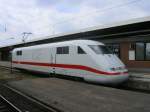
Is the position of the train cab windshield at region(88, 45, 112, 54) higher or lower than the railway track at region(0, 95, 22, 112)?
higher

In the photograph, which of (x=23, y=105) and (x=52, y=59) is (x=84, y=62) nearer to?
(x=52, y=59)

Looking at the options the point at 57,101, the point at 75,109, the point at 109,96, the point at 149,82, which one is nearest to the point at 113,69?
the point at 149,82

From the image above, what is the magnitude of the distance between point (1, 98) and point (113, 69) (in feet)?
20.8

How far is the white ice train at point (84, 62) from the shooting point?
14742 mm

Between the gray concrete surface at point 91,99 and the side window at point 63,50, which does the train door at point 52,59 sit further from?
the gray concrete surface at point 91,99

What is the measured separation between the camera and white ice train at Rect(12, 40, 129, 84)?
14.7 m

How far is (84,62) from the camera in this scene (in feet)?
52.9

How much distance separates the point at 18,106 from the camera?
11172mm

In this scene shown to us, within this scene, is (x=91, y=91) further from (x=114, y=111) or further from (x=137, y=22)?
(x=137, y=22)

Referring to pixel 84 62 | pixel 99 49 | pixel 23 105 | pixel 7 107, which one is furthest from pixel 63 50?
pixel 7 107

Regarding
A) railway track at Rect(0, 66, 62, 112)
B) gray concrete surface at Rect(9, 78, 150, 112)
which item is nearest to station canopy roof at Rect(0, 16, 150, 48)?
gray concrete surface at Rect(9, 78, 150, 112)

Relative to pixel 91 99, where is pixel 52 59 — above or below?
above

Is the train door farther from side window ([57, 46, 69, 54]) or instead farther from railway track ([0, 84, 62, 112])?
railway track ([0, 84, 62, 112])

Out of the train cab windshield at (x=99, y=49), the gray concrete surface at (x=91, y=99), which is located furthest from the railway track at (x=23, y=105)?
the train cab windshield at (x=99, y=49)
